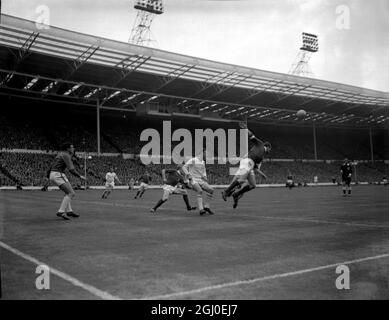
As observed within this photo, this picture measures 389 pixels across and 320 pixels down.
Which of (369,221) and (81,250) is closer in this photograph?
(81,250)

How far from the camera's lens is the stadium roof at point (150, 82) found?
112 ft

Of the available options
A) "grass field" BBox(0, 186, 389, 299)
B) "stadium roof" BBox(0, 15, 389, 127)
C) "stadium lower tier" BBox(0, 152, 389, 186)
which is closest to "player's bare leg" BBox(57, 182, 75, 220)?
"grass field" BBox(0, 186, 389, 299)

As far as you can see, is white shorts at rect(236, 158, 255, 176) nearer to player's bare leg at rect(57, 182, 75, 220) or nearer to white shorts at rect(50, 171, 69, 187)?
player's bare leg at rect(57, 182, 75, 220)

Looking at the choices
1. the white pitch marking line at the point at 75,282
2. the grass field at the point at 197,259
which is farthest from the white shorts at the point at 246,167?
the white pitch marking line at the point at 75,282

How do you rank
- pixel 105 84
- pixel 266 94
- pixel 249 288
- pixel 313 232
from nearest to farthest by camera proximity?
pixel 249 288 < pixel 313 232 < pixel 105 84 < pixel 266 94

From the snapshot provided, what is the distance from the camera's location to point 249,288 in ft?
13.3

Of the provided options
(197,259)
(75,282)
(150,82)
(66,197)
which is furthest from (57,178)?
(150,82)

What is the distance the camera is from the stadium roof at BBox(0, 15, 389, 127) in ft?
112

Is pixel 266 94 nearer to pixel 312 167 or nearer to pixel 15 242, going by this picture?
pixel 312 167

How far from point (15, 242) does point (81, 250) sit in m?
1.55

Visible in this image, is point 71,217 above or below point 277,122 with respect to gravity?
below
